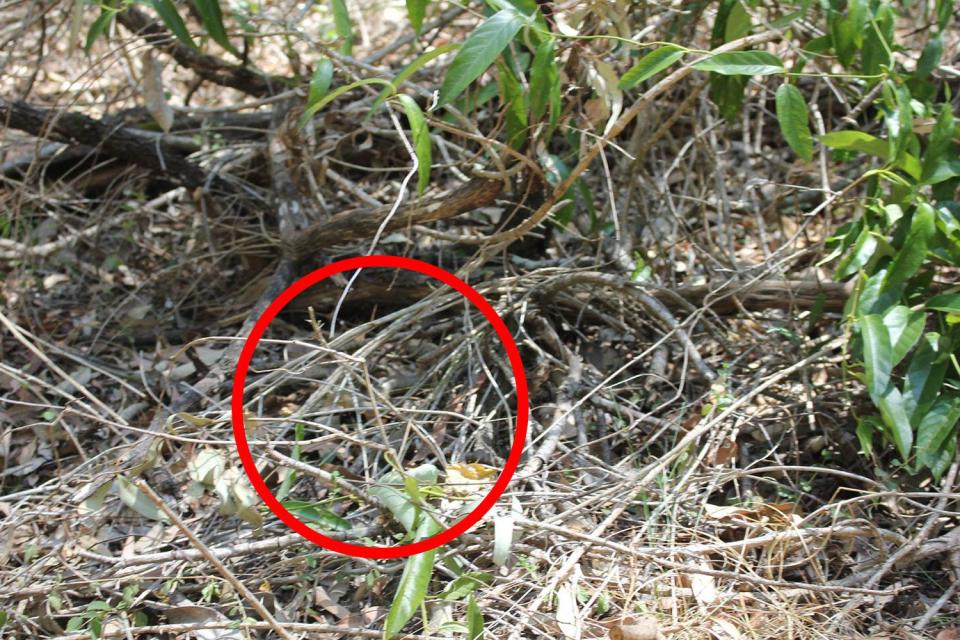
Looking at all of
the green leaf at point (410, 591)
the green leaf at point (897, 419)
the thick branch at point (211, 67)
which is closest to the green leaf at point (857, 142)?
the green leaf at point (897, 419)

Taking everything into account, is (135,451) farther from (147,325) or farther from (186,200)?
(186,200)

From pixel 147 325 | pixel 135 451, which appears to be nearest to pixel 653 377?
pixel 135 451

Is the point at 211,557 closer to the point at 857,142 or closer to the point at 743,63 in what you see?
the point at 743,63

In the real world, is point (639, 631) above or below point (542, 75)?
below

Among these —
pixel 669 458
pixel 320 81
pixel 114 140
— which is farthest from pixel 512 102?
pixel 114 140

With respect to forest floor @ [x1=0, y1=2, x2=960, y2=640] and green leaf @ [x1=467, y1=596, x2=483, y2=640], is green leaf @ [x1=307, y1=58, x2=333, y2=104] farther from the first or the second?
green leaf @ [x1=467, y1=596, x2=483, y2=640]

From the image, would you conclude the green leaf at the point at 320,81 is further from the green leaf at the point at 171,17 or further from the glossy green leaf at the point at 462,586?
Result: the glossy green leaf at the point at 462,586

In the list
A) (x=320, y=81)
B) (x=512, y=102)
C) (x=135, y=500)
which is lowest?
(x=135, y=500)
